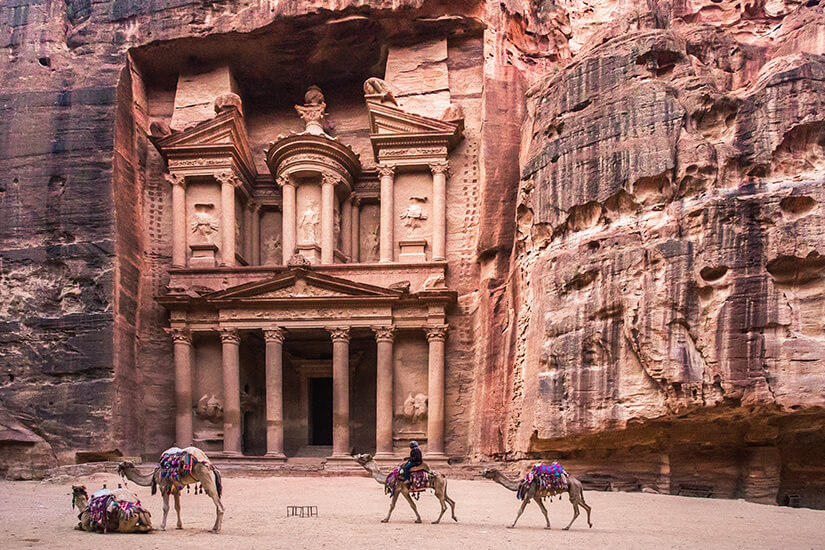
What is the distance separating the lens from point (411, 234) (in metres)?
24.0

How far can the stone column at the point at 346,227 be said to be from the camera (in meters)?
25.6

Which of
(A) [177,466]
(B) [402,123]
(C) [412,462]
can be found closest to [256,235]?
(B) [402,123]

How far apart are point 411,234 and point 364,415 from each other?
6854 millimetres

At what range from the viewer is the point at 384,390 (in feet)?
71.8

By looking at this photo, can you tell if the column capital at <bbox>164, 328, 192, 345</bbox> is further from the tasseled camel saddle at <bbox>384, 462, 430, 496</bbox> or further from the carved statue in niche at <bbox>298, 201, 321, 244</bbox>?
the tasseled camel saddle at <bbox>384, 462, 430, 496</bbox>

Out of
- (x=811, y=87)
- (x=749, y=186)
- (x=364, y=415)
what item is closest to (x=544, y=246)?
(x=749, y=186)

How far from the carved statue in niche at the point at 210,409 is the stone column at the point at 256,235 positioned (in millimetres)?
5844

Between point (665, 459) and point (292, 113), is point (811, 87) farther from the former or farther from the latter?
point (292, 113)

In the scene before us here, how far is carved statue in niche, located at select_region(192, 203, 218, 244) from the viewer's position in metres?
24.5

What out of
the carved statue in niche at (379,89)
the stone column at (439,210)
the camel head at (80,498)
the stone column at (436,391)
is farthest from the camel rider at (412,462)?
the carved statue in niche at (379,89)

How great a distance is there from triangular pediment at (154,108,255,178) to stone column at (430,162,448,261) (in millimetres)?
7457

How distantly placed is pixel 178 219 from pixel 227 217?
5.95 feet

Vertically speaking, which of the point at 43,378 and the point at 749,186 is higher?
the point at 749,186

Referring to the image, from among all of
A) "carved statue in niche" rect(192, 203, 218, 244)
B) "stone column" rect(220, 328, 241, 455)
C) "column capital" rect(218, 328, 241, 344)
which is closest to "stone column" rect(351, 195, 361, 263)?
"carved statue in niche" rect(192, 203, 218, 244)
